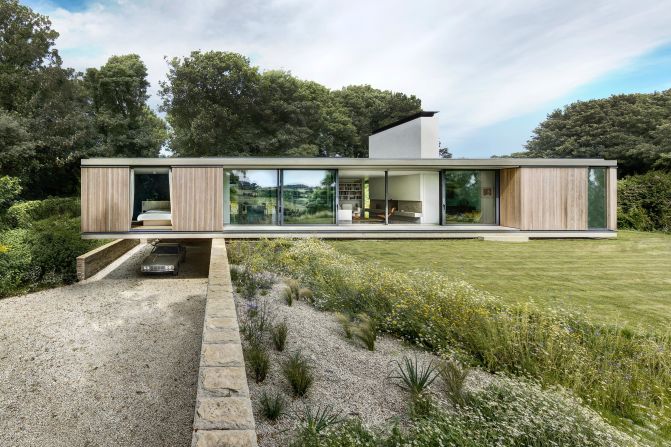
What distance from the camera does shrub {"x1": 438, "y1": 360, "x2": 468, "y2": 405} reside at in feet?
10.6

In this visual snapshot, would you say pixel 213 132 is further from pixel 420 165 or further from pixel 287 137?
pixel 420 165

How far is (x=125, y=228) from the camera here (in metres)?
10.7

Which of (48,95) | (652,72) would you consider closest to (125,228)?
(48,95)

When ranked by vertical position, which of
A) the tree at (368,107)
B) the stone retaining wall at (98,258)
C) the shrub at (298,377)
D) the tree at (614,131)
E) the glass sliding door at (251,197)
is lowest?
the shrub at (298,377)

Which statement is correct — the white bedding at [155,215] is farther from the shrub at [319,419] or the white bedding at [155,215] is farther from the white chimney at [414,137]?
the white chimney at [414,137]

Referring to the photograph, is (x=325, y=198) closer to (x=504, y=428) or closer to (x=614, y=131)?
(x=504, y=428)

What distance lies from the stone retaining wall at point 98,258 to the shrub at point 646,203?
1879 cm

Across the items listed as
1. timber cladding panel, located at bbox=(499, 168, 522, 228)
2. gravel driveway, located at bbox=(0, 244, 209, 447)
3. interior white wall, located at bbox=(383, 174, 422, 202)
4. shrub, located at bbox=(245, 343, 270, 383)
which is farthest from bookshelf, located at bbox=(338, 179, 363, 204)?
shrub, located at bbox=(245, 343, 270, 383)

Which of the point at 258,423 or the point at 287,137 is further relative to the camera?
the point at 287,137

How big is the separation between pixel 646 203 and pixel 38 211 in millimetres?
24914

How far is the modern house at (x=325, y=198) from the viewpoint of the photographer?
1070cm

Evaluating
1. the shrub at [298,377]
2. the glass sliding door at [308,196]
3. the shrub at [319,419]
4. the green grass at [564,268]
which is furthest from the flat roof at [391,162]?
the shrub at [319,419]

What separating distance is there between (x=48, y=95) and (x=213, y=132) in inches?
343

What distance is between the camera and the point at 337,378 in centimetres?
368
